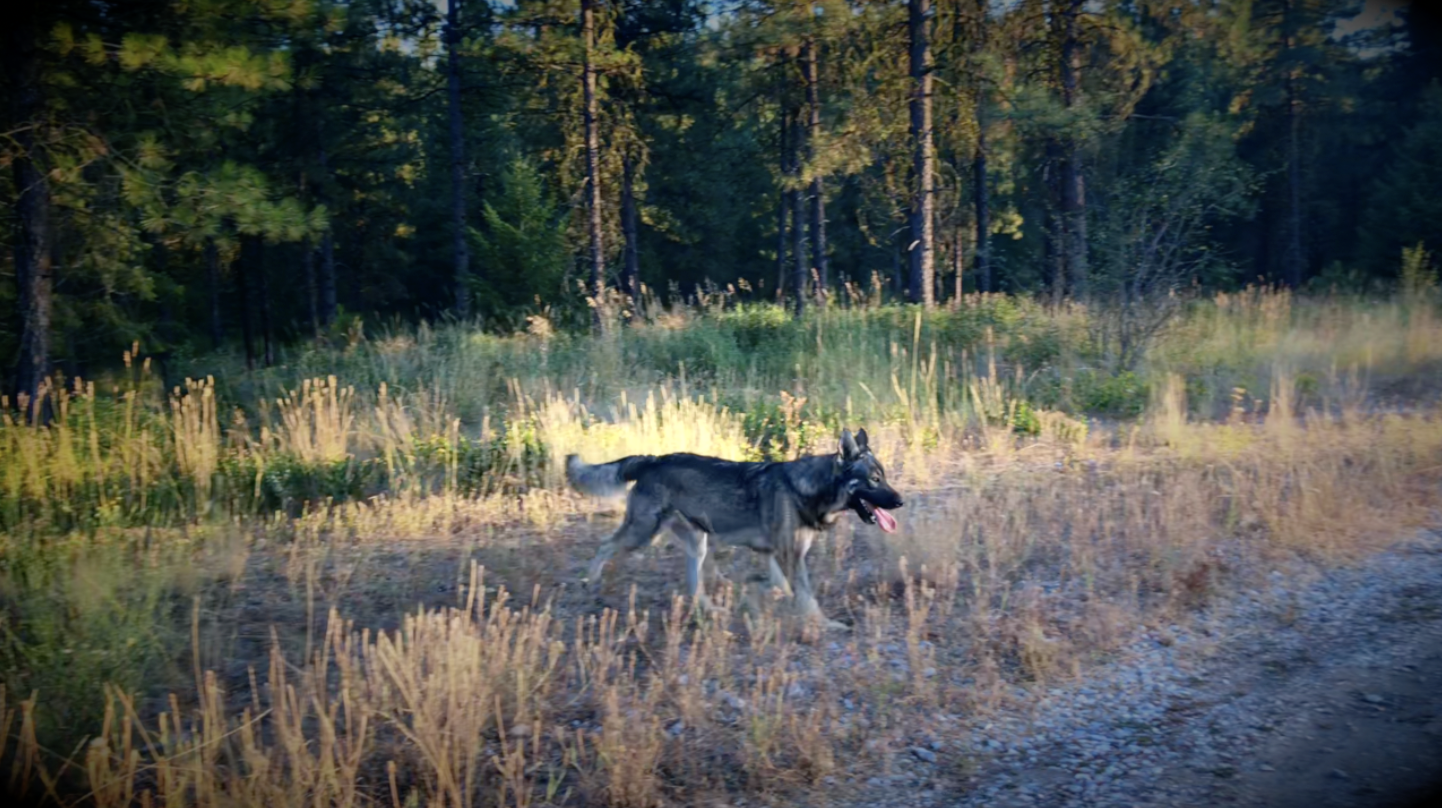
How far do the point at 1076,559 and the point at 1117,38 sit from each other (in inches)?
680

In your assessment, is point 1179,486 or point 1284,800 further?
point 1179,486

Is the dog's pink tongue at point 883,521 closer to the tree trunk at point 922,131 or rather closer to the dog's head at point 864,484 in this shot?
the dog's head at point 864,484

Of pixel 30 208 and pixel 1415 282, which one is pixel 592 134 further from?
pixel 1415 282

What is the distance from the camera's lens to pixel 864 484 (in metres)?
7.06

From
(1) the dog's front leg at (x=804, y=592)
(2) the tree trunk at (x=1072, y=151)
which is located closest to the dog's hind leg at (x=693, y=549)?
(1) the dog's front leg at (x=804, y=592)

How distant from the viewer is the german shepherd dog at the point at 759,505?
7090mm

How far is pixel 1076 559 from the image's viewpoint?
7.70 m

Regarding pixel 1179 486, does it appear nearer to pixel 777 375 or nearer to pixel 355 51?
pixel 777 375

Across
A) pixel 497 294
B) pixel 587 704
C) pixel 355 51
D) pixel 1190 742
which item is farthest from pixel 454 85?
pixel 1190 742

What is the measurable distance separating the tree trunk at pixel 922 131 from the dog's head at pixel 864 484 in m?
13.0

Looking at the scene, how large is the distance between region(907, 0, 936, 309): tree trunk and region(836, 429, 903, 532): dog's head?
12988 mm

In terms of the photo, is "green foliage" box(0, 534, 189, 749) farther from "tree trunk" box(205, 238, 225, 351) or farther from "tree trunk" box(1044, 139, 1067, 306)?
"tree trunk" box(205, 238, 225, 351)

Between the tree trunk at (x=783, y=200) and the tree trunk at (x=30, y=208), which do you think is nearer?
the tree trunk at (x=30, y=208)

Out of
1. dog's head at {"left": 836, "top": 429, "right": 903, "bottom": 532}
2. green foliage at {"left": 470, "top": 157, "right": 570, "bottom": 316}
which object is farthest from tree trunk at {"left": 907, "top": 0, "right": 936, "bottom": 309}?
green foliage at {"left": 470, "top": 157, "right": 570, "bottom": 316}
